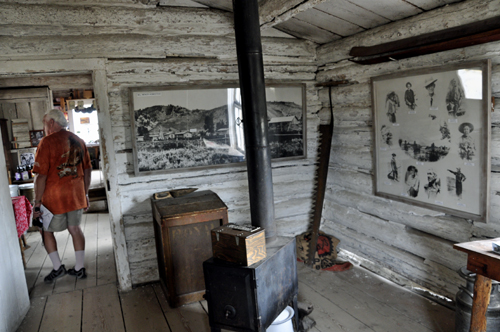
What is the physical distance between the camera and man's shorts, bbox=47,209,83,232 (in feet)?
14.5

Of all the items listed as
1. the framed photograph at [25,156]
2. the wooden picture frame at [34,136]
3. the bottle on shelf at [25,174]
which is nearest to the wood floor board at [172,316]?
the bottle on shelf at [25,174]

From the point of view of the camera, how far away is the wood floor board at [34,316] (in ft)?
11.4

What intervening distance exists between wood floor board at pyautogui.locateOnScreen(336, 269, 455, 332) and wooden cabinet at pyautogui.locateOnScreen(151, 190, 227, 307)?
1.60 meters

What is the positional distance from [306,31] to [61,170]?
10.8ft

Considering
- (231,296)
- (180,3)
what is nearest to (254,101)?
(231,296)

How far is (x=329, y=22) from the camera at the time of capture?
3.96 metres

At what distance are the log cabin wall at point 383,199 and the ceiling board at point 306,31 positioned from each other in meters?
0.12

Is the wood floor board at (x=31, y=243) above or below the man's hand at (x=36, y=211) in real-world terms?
below

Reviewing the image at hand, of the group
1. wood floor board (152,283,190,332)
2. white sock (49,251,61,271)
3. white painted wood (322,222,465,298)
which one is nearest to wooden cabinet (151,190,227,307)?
wood floor board (152,283,190,332)

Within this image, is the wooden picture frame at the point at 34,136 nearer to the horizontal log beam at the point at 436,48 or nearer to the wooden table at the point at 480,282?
the horizontal log beam at the point at 436,48

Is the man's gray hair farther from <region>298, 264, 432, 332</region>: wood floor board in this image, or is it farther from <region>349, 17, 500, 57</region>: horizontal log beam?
<region>349, 17, 500, 57</region>: horizontal log beam

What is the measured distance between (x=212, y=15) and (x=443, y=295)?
3.69 m

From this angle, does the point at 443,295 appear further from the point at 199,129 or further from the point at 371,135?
the point at 199,129

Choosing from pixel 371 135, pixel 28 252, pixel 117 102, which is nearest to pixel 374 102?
pixel 371 135
